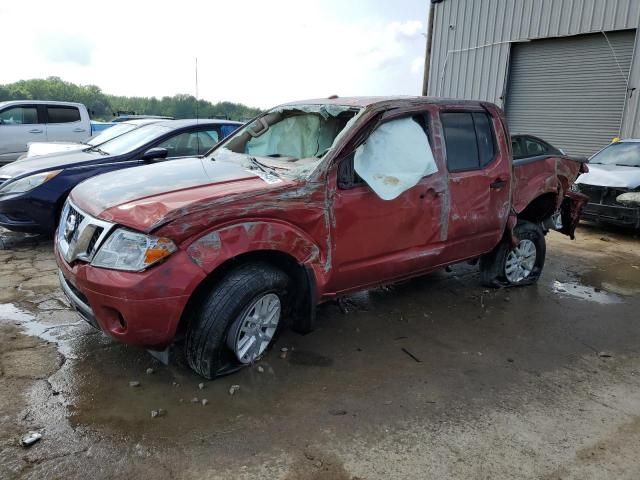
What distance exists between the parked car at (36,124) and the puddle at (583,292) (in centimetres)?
1114

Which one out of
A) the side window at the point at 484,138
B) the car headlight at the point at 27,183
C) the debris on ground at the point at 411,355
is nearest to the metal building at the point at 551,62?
the side window at the point at 484,138

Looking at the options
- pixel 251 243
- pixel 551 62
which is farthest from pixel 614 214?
pixel 251 243

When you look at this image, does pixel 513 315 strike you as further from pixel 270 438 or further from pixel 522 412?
pixel 270 438

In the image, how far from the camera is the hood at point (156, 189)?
280cm

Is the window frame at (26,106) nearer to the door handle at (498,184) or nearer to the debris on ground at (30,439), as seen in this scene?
the debris on ground at (30,439)

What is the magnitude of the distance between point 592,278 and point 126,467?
540cm

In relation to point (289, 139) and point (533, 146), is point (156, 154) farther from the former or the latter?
point (533, 146)

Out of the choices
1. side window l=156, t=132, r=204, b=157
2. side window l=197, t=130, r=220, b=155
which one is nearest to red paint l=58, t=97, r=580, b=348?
side window l=156, t=132, r=204, b=157

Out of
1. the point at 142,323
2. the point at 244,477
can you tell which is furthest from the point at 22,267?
the point at 244,477

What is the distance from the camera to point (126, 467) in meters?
2.38

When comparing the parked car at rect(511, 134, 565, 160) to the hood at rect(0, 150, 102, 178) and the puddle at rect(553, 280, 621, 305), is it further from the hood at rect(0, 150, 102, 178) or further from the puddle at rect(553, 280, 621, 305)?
the hood at rect(0, 150, 102, 178)

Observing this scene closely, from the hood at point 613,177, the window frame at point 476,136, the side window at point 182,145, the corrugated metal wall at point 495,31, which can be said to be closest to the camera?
the window frame at point 476,136

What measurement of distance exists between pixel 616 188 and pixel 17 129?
12250 mm

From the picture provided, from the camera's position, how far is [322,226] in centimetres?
330
